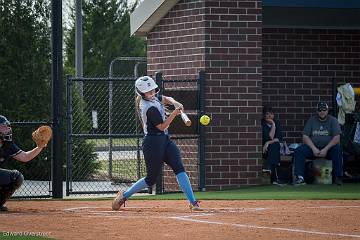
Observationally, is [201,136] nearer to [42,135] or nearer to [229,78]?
[229,78]

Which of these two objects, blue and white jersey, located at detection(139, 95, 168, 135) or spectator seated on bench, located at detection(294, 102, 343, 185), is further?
spectator seated on bench, located at detection(294, 102, 343, 185)

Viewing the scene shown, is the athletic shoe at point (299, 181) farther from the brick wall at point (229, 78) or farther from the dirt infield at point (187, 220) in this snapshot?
the dirt infield at point (187, 220)

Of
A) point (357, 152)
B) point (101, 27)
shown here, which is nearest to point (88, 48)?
point (101, 27)

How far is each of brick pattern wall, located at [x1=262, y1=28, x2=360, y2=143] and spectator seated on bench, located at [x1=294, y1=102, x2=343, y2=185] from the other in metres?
1.96

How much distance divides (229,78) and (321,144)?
1.97 m

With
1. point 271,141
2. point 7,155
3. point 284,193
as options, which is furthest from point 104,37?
point 7,155

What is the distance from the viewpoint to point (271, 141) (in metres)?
20.6

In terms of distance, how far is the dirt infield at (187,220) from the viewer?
12469mm

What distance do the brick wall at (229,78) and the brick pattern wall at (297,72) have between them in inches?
79.8

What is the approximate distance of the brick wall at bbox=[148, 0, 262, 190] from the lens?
20.2 meters

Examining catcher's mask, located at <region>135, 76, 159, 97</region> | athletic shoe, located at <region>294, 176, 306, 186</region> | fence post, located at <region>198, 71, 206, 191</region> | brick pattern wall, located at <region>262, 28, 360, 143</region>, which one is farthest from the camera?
brick pattern wall, located at <region>262, 28, 360, 143</region>

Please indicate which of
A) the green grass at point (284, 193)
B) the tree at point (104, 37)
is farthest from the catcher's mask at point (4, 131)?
the tree at point (104, 37)

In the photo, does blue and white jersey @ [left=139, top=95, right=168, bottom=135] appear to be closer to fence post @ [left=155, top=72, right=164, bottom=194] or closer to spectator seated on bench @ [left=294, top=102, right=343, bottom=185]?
fence post @ [left=155, top=72, right=164, bottom=194]

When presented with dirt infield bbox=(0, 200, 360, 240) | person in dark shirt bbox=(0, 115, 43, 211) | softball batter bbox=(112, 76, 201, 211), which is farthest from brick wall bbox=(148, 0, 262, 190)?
person in dark shirt bbox=(0, 115, 43, 211)
